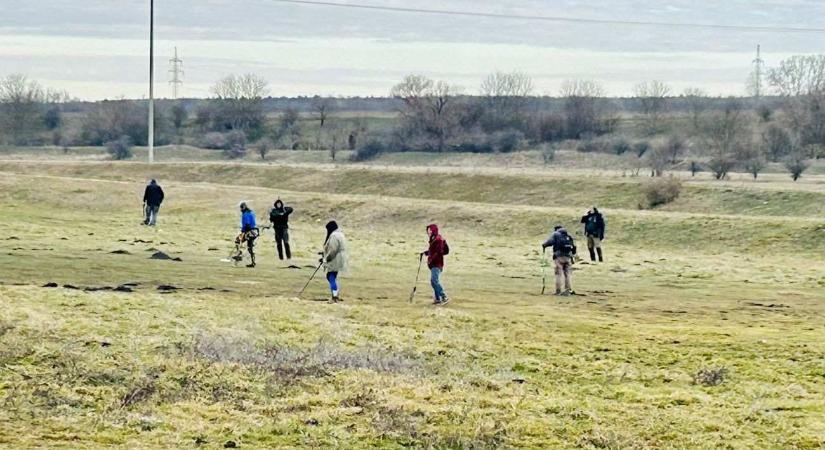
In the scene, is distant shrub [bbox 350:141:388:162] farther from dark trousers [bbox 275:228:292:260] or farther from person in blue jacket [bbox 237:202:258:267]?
person in blue jacket [bbox 237:202:258:267]

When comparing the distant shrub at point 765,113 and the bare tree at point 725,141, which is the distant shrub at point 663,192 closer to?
the bare tree at point 725,141

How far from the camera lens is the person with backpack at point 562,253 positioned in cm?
2989

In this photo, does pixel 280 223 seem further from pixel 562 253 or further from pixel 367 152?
pixel 367 152

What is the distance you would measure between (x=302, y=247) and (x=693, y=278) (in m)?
12.8

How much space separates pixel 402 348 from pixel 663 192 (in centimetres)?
4065

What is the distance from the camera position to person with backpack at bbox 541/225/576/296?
2989 cm

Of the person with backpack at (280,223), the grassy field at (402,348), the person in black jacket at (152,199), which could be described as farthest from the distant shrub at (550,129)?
the person with backpack at (280,223)

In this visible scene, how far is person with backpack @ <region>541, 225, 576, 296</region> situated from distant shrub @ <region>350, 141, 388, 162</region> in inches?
3154

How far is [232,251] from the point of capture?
3684cm

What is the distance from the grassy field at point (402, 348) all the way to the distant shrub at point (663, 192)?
48.7ft

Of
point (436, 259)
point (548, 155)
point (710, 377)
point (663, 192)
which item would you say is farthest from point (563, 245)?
point (548, 155)

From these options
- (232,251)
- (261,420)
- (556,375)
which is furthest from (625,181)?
(261,420)

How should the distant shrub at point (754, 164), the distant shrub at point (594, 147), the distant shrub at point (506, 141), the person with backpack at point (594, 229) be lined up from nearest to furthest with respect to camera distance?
the person with backpack at point (594, 229)
the distant shrub at point (754, 164)
the distant shrub at point (594, 147)
the distant shrub at point (506, 141)

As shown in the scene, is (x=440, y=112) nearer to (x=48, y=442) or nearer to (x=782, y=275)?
(x=782, y=275)
